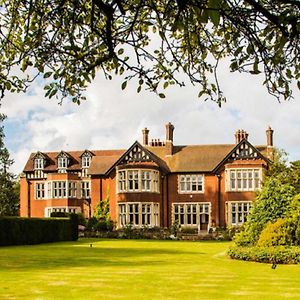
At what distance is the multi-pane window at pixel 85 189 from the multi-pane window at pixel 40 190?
3.69 meters

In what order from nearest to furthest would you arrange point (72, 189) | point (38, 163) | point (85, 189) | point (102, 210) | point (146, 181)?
point (146, 181), point (102, 210), point (72, 189), point (85, 189), point (38, 163)

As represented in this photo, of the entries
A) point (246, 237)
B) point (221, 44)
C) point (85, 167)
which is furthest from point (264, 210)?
point (85, 167)

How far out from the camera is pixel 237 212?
4928 centimetres

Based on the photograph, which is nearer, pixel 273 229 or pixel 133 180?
pixel 273 229

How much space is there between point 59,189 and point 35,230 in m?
17.2

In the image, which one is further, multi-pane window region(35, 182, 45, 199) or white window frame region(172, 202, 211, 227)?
multi-pane window region(35, 182, 45, 199)

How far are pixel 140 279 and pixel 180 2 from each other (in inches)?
479

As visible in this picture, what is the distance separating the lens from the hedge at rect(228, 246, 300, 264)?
21.6 m

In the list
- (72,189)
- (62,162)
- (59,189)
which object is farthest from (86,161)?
(59,189)

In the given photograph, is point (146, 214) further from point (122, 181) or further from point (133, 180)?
point (122, 181)

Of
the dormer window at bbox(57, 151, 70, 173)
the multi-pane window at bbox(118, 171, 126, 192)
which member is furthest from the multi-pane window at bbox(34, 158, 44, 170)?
the multi-pane window at bbox(118, 171, 126, 192)

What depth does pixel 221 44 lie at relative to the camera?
24.0 feet

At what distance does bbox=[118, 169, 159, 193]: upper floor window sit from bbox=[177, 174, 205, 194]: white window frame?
247 cm

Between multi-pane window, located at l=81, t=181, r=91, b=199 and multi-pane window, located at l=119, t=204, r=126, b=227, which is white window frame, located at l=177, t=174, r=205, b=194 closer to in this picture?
multi-pane window, located at l=119, t=204, r=126, b=227
